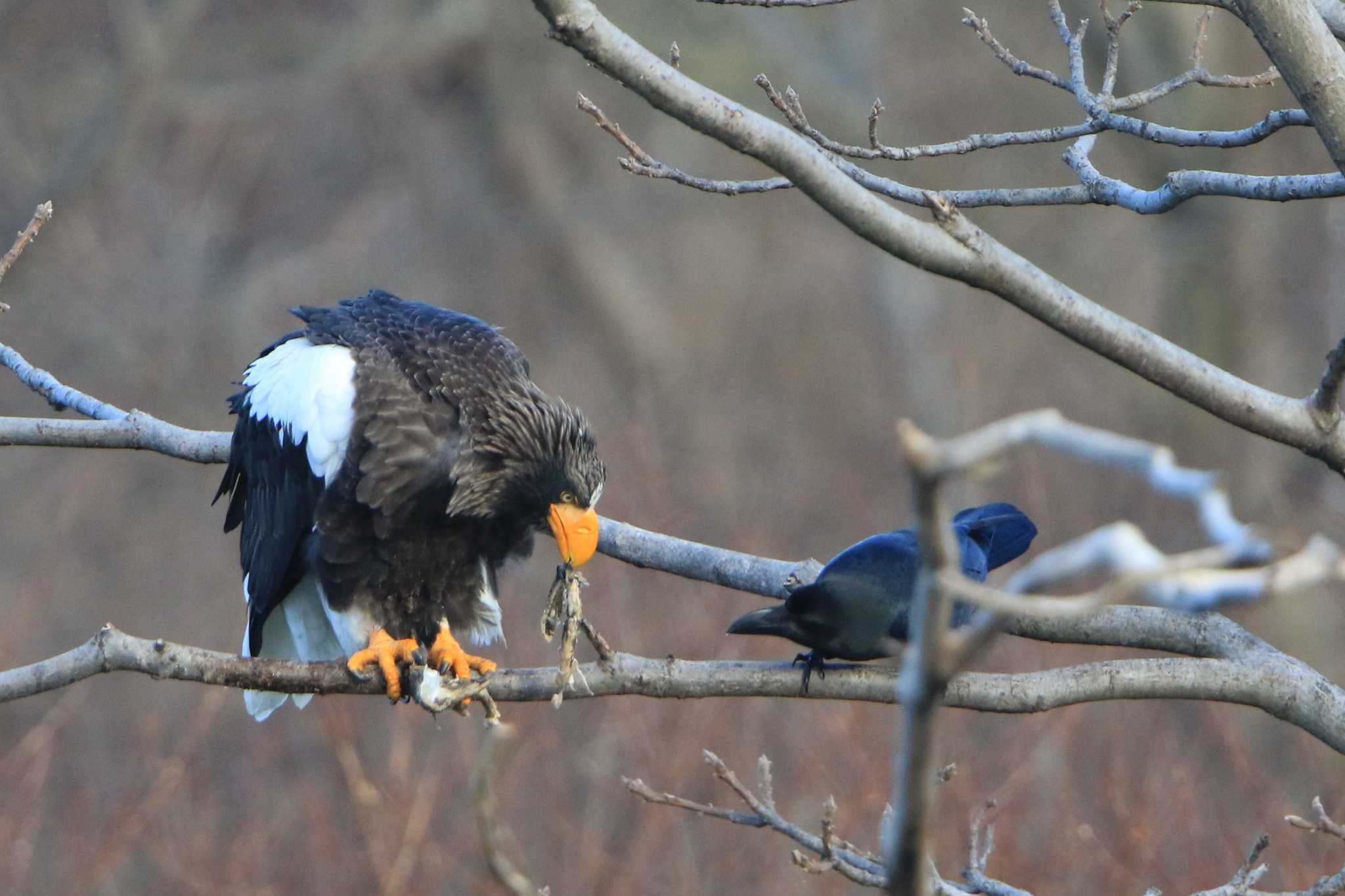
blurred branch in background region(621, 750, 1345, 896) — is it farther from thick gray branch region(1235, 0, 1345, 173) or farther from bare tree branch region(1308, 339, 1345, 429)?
thick gray branch region(1235, 0, 1345, 173)

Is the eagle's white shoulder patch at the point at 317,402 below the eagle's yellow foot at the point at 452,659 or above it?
above

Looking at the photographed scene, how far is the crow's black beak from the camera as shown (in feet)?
8.74

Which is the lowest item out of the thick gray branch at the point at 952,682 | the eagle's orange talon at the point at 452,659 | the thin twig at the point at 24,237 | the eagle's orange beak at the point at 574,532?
the thick gray branch at the point at 952,682

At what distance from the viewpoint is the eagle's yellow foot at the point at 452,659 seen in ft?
11.5

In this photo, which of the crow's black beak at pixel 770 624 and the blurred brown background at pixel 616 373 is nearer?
the crow's black beak at pixel 770 624

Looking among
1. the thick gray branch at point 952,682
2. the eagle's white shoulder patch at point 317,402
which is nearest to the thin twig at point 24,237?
the eagle's white shoulder patch at point 317,402

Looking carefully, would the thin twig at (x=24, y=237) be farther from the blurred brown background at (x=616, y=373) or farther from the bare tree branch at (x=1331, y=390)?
the bare tree branch at (x=1331, y=390)

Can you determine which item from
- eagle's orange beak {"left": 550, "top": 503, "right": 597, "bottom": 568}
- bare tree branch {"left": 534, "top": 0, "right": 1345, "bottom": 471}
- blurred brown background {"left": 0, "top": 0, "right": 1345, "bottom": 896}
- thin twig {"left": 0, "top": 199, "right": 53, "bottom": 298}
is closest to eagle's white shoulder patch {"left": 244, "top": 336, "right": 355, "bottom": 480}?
eagle's orange beak {"left": 550, "top": 503, "right": 597, "bottom": 568}

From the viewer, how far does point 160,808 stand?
6.00 meters

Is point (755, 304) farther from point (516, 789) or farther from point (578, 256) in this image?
point (516, 789)

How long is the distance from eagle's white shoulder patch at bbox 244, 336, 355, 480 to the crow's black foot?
1.31 m

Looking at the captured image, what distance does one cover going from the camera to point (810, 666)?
8.70 ft

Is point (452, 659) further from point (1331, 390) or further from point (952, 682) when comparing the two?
point (1331, 390)

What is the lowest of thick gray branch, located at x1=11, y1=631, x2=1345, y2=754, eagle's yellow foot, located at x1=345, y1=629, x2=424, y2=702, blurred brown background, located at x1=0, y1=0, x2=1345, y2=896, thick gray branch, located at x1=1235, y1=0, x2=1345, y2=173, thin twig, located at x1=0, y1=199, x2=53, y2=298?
thick gray branch, located at x1=11, y1=631, x2=1345, y2=754
